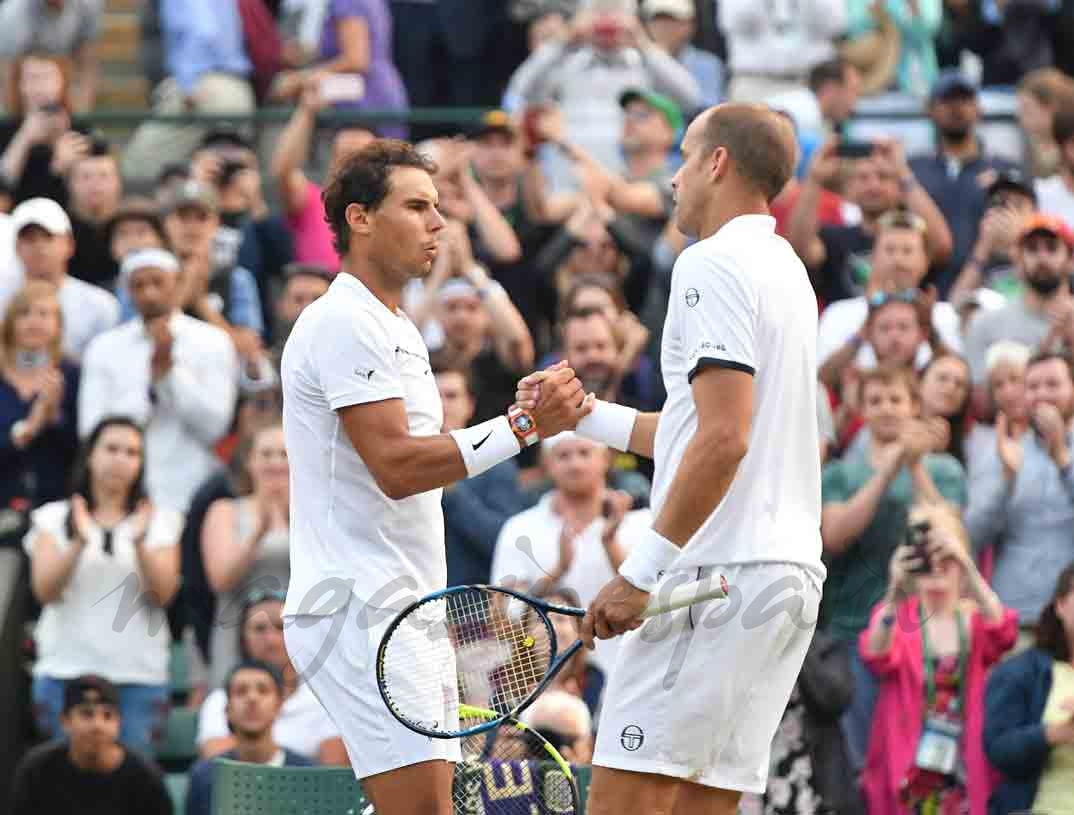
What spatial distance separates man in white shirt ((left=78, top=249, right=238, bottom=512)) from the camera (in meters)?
11.0

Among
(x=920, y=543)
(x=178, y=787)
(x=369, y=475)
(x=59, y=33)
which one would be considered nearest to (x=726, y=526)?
(x=369, y=475)

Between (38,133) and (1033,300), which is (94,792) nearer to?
(38,133)

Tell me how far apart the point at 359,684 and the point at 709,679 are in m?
0.89

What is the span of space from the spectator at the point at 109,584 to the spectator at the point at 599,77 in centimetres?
372

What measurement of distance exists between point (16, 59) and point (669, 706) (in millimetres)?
8281

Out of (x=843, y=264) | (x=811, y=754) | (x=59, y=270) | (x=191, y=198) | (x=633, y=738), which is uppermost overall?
(x=191, y=198)

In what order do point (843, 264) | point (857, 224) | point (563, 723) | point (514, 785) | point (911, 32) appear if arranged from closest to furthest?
point (514, 785), point (563, 723), point (843, 264), point (857, 224), point (911, 32)

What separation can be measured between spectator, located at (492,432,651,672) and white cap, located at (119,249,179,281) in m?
2.25

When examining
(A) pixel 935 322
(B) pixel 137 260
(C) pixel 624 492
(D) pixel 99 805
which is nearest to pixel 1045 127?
(A) pixel 935 322

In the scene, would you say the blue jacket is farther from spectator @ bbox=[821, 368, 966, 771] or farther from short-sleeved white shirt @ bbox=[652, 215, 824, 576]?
short-sleeved white shirt @ bbox=[652, 215, 824, 576]

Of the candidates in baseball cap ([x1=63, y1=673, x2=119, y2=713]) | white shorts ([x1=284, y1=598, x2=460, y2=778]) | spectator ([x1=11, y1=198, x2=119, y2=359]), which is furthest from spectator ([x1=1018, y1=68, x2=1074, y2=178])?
white shorts ([x1=284, y1=598, x2=460, y2=778])

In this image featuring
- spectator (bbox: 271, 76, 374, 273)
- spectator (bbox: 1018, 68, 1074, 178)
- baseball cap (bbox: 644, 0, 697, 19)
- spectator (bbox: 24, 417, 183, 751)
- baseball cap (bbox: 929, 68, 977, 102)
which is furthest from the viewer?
baseball cap (bbox: 644, 0, 697, 19)

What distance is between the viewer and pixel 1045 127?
521 inches

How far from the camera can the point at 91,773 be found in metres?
9.77
